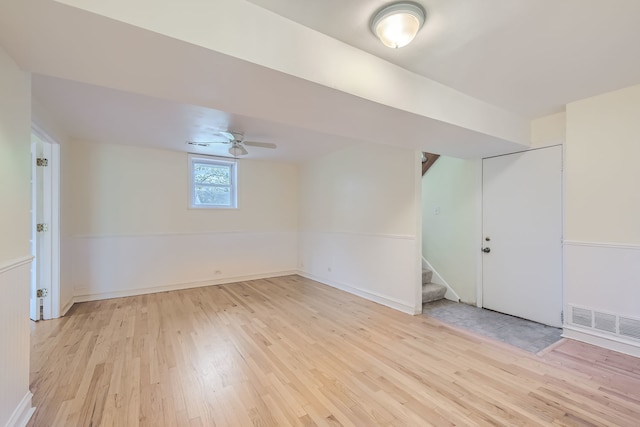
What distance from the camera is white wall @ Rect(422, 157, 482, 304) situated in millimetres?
4051

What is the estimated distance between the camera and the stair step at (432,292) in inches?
163

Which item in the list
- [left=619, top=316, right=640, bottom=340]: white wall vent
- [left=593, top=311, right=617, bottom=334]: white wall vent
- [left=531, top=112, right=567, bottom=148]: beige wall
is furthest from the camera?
[left=531, top=112, right=567, bottom=148]: beige wall

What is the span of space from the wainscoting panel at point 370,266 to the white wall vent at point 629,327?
1.86 m

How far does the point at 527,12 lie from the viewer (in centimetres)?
159

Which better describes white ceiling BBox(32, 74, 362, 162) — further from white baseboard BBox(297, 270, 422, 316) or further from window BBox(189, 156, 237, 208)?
white baseboard BBox(297, 270, 422, 316)

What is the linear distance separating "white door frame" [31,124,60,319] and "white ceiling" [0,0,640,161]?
69 centimetres

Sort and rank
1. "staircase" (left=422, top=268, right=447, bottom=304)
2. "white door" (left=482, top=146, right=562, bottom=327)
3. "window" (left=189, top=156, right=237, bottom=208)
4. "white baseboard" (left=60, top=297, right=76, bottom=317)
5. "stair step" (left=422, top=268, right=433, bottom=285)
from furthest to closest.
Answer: "window" (left=189, top=156, right=237, bottom=208), "stair step" (left=422, top=268, right=433, bottom=285), "staircase" (left=422, top=268, right=447, bottom=304), "white baseboard" (left=60, top=297, right=76, bottom=317), "white door" (left=482, top=146, right=562, bottom=327)

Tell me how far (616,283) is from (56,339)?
5605 mm

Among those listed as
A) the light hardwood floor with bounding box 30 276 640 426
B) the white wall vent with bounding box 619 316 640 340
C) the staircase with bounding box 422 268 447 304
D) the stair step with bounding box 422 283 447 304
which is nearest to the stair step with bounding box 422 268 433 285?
the staircase with bounding box 422 268 447 304

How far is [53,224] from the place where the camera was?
10.9ft

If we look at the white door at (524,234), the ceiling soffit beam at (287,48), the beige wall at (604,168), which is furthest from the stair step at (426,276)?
the ceiling soffit beam at (287,48)

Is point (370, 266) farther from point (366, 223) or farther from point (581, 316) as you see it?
point (581, 316)

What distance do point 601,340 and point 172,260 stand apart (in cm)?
579

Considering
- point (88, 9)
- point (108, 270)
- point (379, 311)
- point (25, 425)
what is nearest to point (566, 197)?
point (379, 311)
